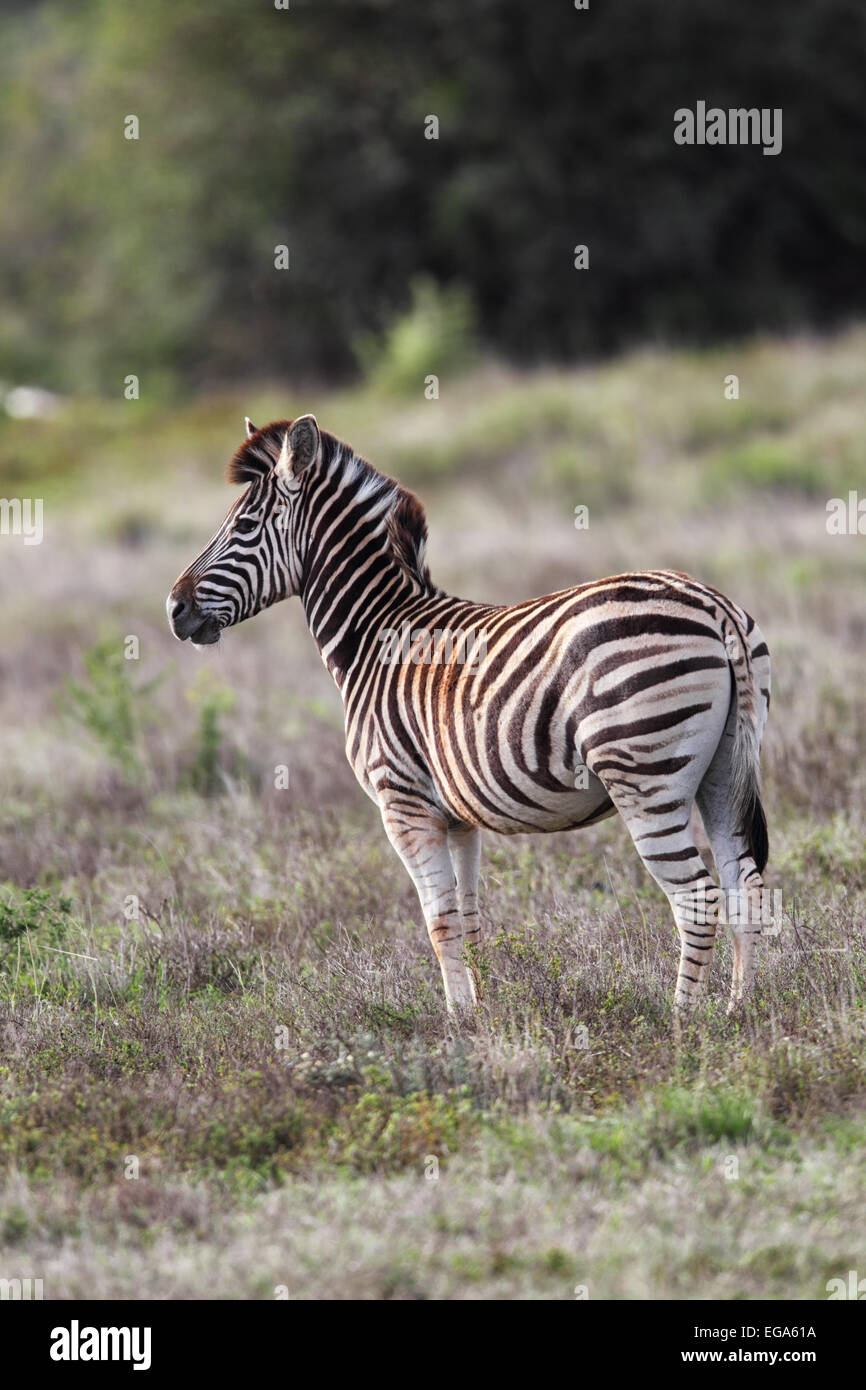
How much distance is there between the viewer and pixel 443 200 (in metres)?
26.6

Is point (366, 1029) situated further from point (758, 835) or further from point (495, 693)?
point (758, 835)

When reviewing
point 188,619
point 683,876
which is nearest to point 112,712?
point 188,619

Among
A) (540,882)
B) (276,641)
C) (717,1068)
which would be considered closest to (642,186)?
(276,641)

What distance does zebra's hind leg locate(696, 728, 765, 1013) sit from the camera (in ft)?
17.5

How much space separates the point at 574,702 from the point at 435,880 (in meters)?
1.04

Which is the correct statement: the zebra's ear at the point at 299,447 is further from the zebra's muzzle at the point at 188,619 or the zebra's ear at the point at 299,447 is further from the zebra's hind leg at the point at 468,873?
the zebra's hind leg at the point at 468,873

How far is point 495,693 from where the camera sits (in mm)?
5297

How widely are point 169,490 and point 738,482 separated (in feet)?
26.6

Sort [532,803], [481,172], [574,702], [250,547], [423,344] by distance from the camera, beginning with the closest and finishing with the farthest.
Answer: [574,702] → [532,803] → [250,547] → [423,344] → [481,172]

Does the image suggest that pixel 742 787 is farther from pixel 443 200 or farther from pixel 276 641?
pixel 443 200

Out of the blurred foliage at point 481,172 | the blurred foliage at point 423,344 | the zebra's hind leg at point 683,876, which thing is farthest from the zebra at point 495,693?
the blurred foliage at point 481,172

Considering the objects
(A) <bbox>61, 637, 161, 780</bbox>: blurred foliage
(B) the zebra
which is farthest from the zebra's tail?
(A) <bbox>61, 637, 161, 780</bbox>: blurred foliage

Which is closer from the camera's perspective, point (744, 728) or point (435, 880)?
point (744, 728)
